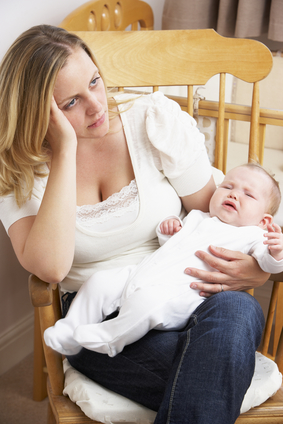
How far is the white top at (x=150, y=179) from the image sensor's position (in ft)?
3.38

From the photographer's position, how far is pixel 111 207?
40.9 inches

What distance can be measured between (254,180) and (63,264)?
503mm

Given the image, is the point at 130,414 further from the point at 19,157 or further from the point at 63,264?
the point at 19,157

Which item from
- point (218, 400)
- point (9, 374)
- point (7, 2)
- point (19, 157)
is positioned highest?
point (7, 2)

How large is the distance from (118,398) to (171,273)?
27 cm

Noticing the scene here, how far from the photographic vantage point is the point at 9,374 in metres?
1.66

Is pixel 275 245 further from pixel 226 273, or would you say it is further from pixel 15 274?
pixel 15 274

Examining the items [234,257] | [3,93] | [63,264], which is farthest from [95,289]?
[3,93]

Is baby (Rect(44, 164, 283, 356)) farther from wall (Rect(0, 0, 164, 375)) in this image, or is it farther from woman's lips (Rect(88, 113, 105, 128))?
wall (Rect(0, 0, 164, 375))

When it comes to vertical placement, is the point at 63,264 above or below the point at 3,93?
below

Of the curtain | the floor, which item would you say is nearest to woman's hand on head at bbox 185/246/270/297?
the floor

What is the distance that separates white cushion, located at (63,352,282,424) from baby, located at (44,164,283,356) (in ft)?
0.26

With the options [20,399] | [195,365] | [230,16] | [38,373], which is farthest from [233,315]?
[230,16]

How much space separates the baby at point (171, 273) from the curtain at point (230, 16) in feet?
3.73
